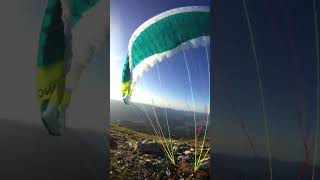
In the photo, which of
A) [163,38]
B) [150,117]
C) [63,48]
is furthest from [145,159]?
[63,48]

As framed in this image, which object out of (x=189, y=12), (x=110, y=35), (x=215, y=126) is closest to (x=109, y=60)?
(x=110, y=35)

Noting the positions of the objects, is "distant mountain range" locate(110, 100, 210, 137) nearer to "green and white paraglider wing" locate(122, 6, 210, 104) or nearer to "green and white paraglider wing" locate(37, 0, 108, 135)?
"green and white paraglider wing" locate(122, 6, 210, 104)

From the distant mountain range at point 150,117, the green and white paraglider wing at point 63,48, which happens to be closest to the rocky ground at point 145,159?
the distant mountain range at point 150,117

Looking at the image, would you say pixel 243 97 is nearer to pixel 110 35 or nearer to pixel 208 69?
pixel 208 69

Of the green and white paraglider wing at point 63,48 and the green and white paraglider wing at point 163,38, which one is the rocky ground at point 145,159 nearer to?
the green and white paraglider wing at point 163,38

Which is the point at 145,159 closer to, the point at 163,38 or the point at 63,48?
the point at 163,38
